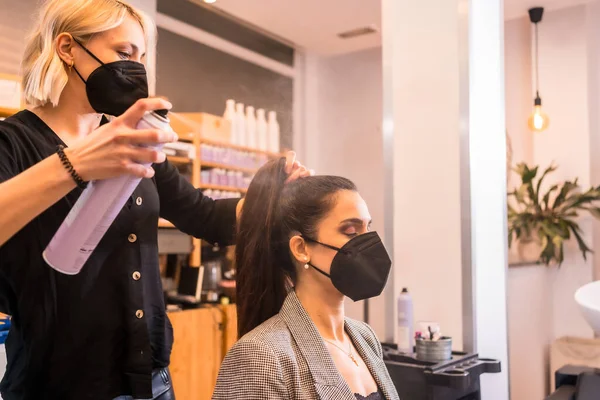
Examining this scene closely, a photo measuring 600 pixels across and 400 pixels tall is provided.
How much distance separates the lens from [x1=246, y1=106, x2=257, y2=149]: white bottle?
479cm

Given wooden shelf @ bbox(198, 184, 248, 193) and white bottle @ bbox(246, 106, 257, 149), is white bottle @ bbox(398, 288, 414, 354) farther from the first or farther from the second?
white bottle @ bbox(246, 106, 257, 149)

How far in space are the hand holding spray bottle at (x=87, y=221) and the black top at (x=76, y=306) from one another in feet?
0.52

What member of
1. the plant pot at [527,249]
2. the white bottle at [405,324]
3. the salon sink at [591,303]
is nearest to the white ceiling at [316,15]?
the plant pot at [527,249]

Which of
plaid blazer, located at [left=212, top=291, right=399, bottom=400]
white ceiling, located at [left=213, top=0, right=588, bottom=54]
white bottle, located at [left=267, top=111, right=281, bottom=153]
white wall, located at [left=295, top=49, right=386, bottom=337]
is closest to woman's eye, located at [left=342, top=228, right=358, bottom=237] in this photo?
Answer: plaid blazer, located at [left=212, top=291, right=399, bottom=400]

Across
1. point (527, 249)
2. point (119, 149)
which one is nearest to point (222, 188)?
point (527, 249)

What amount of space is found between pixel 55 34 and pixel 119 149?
0.44 m

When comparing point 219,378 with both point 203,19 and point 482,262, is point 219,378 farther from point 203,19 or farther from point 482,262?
point 203,19

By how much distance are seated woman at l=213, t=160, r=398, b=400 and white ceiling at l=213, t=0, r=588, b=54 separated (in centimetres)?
327

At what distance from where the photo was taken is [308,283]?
59.7 inches

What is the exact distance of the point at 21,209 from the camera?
0.87 m

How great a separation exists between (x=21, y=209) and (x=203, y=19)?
4.18m

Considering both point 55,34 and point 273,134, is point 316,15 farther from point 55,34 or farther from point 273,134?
→ point 55,34

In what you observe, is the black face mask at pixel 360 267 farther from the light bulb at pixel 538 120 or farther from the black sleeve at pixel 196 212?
the light bulb at pixel 538 120

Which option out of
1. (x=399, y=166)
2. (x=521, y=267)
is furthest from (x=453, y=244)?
(x=521, y=267)
